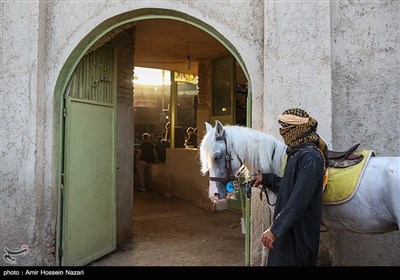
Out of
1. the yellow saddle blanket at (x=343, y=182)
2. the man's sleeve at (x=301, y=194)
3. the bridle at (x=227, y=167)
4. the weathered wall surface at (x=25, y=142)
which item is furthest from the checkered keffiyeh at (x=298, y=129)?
the weathered wall surface at (x=25, y=142)

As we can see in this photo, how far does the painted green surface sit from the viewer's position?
464 cm

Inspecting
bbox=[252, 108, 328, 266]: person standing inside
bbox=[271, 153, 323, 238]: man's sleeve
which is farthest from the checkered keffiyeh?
bbox=[271, 153, 323, 238]: man's sleeve

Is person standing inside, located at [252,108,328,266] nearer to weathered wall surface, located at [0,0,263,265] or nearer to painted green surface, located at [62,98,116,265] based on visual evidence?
weathered wall surface, located at [0,0,263,265]

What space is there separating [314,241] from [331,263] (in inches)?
50.6

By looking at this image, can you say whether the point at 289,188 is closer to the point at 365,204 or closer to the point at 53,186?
the point at 365,204

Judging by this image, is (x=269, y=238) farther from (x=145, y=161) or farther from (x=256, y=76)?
(x=145, y=161)

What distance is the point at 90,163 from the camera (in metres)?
4.97

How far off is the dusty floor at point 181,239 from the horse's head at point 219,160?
2.40 meters

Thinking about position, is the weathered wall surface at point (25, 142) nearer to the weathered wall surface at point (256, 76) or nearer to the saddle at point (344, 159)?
the weathered wall surface at point (256, 76)

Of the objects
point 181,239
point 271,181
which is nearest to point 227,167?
point 271,181

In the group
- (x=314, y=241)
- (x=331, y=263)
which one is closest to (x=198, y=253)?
(x=331, y=263)

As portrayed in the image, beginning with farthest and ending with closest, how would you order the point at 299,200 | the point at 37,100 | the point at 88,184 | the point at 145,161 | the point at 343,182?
the point at 145,161, the point at 88,184, the point at 37,100, the point at 343,182, the point at 299,200

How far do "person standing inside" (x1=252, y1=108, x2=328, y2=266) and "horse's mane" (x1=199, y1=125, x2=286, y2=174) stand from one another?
349 mm

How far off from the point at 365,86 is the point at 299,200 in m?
2.04
